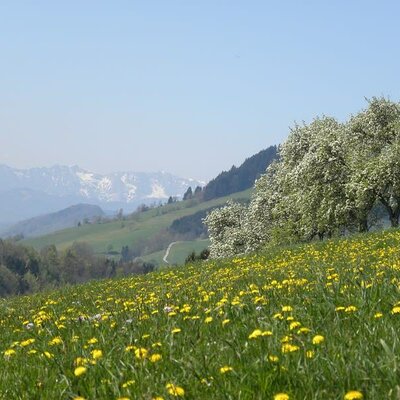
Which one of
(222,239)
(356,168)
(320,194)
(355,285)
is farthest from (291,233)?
(355,285)

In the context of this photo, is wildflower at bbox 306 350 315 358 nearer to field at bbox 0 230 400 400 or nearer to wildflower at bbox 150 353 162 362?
field at bbox 0 230 400 400

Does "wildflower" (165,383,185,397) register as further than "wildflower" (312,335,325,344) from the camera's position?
No

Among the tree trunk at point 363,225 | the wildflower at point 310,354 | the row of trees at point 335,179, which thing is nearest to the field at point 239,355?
the wildflower at point 310,354

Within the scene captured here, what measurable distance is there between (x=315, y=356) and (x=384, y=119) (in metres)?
52.6

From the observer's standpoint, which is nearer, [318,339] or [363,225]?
[318,339]

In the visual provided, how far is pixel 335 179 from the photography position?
2032 inches

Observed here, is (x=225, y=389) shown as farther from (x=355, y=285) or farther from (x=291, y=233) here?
(x=291, y=233)

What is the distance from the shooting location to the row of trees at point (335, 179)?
47375 mm

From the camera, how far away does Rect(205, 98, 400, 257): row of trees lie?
4738 centimetres

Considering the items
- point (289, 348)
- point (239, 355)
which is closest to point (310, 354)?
point (289, 348)

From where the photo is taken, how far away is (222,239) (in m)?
76.8

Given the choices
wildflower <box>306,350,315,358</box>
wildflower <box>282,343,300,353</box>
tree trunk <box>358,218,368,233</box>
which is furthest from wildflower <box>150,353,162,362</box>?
tree trunk <box>358,218,368,233</box>

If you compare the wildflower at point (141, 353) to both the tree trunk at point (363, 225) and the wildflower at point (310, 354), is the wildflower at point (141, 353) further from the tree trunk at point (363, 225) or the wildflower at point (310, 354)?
the tree trunk at point (363, 225)

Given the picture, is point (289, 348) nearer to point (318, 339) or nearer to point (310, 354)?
point (310, 354)
